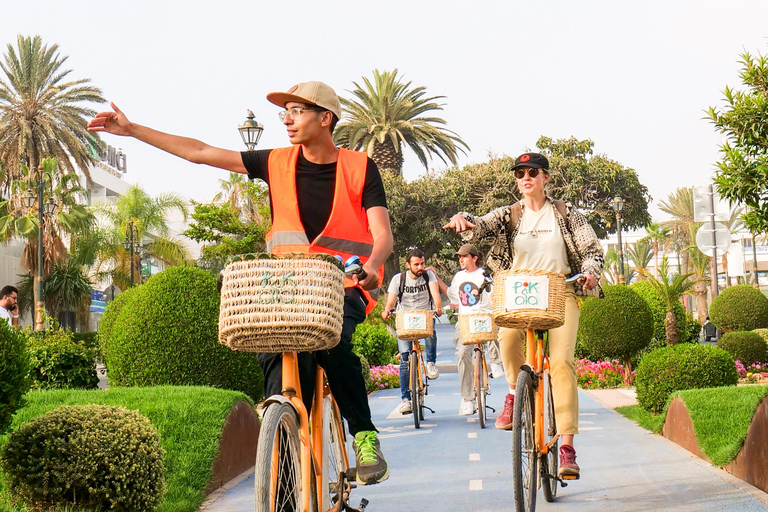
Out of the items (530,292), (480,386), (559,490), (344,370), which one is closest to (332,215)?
(344,370)

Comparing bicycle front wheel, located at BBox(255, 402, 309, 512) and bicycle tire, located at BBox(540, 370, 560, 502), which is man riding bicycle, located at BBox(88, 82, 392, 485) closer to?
bicycle front wheel, located at BBox(255, 402, 309, 512)

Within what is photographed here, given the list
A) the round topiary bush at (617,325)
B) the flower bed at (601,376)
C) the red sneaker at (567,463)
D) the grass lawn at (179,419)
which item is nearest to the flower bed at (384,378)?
the flower bed at (601,376)

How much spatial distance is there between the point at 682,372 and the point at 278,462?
7.05m

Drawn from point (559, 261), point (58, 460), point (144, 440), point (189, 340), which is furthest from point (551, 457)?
point (189, 340)

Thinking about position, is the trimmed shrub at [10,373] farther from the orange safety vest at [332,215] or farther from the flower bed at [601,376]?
the flower bed at [601,376]

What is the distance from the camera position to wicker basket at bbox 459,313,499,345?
1039 centimetres

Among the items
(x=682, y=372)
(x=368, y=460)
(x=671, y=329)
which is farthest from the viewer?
(x=671, y=329)

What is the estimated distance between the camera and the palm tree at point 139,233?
172ft

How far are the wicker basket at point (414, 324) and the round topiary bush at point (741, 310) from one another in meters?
18.7

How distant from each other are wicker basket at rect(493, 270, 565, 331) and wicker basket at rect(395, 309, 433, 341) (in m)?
5.51

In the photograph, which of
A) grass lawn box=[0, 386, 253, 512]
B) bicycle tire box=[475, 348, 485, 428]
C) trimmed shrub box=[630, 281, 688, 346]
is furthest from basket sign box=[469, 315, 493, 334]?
trimmed shrub box=[630, 281, 688, 346]

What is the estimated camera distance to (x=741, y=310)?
27016 mm

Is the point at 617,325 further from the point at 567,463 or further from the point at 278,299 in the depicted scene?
the point at 278,299

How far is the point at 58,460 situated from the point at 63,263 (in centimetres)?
4346
